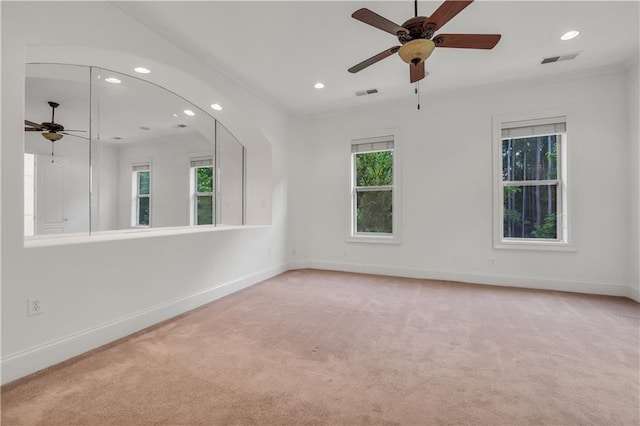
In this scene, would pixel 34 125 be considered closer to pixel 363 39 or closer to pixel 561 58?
pixel 363 39

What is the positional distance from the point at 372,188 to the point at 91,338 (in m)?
4.28

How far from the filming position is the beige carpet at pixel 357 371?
161cm

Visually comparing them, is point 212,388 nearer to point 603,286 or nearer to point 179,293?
point 179,293

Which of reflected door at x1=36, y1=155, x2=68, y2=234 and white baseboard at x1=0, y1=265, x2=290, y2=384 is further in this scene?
reflected door at x1=36, y1=155, x2=68, y2=234

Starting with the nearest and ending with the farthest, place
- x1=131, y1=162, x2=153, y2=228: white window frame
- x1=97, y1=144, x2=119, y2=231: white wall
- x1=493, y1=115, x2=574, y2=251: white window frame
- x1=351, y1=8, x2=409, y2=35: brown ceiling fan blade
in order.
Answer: x1=351, y1=8, x2=409, y2=35: brown ceiling fan blade
x1=97, y1=144, x2=119, y2=231: white wall
x1=131, y1=162, x2=153, y2=228: white window frame
x1=493, y1=115, x2=574, y2=251: white window frame

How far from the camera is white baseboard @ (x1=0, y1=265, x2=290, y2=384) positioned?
1921mm

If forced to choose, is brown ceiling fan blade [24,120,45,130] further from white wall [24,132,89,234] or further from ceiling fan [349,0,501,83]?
ceiling fan [349,0,501,83]

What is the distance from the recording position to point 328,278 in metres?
4.77

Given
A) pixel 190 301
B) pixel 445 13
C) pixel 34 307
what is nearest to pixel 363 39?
pixel 445 13

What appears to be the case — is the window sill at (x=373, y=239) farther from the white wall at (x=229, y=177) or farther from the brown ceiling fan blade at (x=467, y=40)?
the brown ceiling fan blade at (x=467, y=40)

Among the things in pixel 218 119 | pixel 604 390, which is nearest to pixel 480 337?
pixel 604 390

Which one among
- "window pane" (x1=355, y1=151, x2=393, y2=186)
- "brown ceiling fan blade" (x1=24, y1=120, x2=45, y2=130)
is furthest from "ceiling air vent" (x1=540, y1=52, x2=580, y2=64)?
"brown ceiling fan blade" (x1=24, y1=120, x2=45, y2=130)

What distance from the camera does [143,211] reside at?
11.0 feet

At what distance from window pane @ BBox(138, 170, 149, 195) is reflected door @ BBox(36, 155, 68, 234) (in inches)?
30.1
